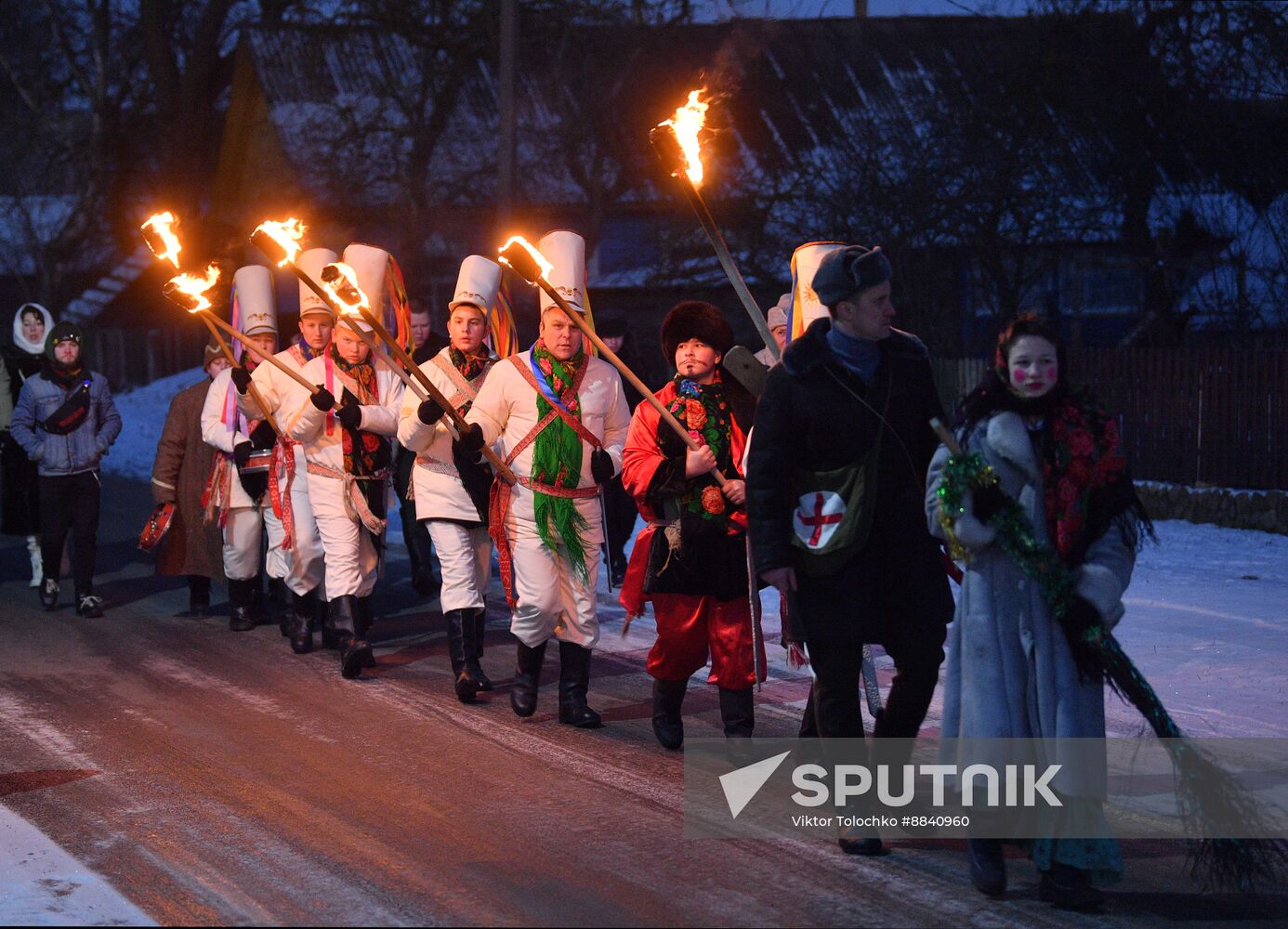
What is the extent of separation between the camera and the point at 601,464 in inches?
287

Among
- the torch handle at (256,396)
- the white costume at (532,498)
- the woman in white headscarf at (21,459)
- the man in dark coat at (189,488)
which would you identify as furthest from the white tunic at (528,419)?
the woman in white headscarf at (21,459)

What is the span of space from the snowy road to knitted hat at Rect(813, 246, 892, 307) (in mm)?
1816

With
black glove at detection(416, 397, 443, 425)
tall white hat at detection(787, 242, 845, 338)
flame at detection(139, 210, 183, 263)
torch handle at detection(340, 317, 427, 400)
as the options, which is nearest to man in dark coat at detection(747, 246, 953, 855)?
tall white hat at detection(787, 242, 845, 338)

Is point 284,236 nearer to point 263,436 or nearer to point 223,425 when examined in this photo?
point 263,436

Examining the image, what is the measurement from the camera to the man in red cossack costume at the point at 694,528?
663 centimetres

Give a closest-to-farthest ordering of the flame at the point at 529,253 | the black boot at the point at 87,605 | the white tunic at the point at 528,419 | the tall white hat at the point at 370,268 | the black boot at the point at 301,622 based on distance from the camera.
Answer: the flame at the point at 529,253, the white tunic at the point at 528,419, the tall white hat at the point at 370,268, the black boot at the point at 301,622, the black boot at the point at 87,605

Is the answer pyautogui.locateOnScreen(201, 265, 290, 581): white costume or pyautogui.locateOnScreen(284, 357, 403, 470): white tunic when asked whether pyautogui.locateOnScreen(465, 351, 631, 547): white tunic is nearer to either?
pyautogui.locateOnScreen(284, 357, 403, 470): white tunic

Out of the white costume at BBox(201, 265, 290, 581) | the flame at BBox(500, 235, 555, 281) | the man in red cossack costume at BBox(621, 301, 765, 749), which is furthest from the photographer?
the white costume at BBox(201, 265, 290, 581)

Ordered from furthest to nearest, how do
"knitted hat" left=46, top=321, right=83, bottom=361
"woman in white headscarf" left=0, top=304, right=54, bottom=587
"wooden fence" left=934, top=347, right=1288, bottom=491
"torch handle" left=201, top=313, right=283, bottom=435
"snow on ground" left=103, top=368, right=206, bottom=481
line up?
"snow on ground" left=103, top=368, right=206, bottom=481
"wooden fence" left=934, top=347, right=1288, bottom=491
"woman in white headscarf" left=0, top=304, right=54, bottom=587
"knitted hat" left=46, top=321, right=83, bottom=361
"torch handle" left=201, top=313, right=283, bottom=435

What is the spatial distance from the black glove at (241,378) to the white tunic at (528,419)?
179cm

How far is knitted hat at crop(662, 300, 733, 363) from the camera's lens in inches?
266

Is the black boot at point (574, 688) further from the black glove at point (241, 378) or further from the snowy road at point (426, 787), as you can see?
the black glove at point (241, 378)

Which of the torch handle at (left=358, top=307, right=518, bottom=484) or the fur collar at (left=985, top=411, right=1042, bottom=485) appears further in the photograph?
the torch handle at (left=358, top=307, right=518, bottom=484)

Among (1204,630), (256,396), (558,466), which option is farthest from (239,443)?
(1204,630)
